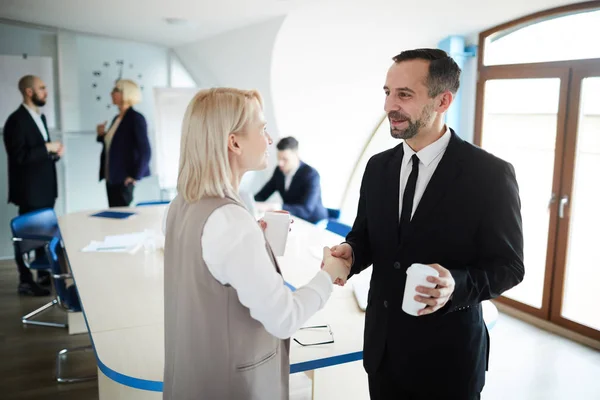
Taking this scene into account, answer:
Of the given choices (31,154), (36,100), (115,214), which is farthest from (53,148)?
(115,214)

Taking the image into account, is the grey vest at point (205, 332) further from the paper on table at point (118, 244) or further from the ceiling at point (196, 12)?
the ceiling at point (196, 12)

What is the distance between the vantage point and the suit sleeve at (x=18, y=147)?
5246 millimetres

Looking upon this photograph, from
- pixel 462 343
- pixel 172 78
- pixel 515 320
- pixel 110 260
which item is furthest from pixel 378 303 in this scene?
pixel 172 78

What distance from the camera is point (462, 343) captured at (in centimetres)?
160

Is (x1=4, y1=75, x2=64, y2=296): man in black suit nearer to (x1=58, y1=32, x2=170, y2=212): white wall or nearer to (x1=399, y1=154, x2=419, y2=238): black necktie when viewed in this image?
(x1=58, y1=32, x2=170, y2=212): white wall

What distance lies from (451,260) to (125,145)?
4.72m

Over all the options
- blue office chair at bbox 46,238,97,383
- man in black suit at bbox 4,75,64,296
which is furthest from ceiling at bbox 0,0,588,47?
blue office chair at bbox 46,238,97,383

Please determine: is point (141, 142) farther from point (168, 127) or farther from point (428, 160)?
point (428, 160)

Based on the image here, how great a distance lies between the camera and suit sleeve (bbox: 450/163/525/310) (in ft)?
4.95

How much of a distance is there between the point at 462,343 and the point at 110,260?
2.24 meters

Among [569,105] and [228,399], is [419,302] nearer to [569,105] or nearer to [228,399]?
[228,399]

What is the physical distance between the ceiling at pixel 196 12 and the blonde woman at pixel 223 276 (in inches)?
131

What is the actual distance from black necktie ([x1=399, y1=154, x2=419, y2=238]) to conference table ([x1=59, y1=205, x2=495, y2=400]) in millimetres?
605

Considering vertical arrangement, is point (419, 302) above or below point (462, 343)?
above
